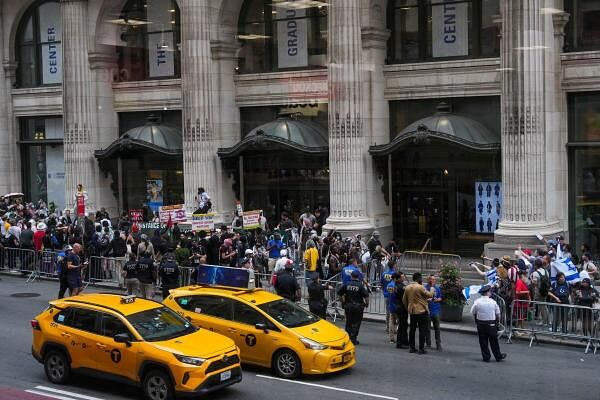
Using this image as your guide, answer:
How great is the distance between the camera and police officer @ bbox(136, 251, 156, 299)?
827 inches

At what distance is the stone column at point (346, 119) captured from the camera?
28.8 metres

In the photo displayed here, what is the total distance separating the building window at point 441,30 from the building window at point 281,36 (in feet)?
9.23

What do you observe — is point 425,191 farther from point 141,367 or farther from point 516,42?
point 141,367

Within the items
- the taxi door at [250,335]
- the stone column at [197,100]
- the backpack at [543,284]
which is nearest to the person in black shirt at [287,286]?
the taxi door at [250,335]

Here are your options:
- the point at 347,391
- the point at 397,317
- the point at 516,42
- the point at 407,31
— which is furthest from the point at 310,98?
the point at 347,391

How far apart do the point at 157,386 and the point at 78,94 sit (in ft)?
80.2

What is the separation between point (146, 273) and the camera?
69.2 feet

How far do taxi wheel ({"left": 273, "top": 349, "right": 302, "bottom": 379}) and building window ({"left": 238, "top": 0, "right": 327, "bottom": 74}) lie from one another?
17988 millimetres

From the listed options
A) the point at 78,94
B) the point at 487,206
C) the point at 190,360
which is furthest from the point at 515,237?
the point at 78,94

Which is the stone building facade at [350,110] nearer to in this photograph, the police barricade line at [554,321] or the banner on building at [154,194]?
the banner on building at [154,194]

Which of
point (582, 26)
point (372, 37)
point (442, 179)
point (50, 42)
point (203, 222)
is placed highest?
point (50, 42)

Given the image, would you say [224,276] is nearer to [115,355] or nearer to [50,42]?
[115,355]

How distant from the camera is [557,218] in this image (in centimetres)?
2683

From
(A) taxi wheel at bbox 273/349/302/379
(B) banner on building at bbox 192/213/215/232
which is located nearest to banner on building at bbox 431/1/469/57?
(B) banner on building at bbox 192/213/215/232
